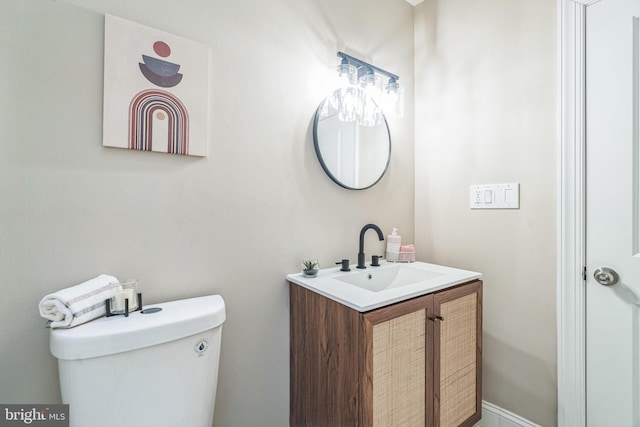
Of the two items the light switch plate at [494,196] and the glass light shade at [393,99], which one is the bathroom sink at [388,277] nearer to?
the light switch plate at [494,196]

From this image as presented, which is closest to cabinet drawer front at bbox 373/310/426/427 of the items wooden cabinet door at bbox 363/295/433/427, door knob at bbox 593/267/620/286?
wooden cabinet door at bbox 363/295/433/427

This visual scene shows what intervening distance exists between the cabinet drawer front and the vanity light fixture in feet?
3.28

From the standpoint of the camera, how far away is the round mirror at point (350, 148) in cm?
135

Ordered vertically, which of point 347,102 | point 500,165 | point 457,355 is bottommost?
point 457,355

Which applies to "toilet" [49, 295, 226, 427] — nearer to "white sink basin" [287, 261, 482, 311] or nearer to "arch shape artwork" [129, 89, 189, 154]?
"white sink basin" [287, 261, 482, 311]

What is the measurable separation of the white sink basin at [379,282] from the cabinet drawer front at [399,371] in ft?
0.26

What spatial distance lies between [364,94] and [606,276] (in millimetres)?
1303

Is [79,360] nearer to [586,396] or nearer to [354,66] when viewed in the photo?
[354,66]

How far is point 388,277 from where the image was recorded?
4.69ft

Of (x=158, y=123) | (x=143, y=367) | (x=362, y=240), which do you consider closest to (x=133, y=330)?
(x=143, y=367)

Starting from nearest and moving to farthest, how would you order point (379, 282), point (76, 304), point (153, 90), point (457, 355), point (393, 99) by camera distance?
point (76, 304), point (153, 90), point (457, 355), point (379, 282), point (393, 99)

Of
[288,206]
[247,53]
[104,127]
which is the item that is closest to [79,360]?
[104,127]

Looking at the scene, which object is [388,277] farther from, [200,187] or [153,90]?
[153,90]

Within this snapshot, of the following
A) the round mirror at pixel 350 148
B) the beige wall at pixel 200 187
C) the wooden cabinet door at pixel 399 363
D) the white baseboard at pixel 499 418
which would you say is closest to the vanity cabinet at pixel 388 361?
the wooden cabinet door at pixel 399 363
